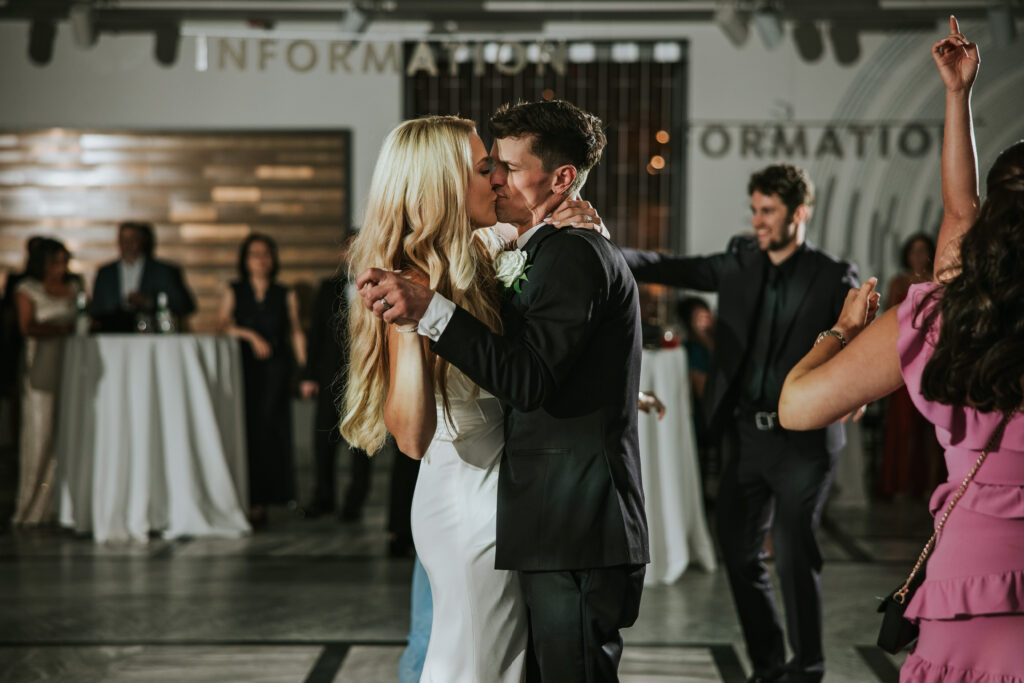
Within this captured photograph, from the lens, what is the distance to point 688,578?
498 centimetres

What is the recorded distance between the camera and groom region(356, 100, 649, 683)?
189cm

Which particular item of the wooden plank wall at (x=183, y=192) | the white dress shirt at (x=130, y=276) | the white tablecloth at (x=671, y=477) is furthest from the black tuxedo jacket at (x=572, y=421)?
the wooden plank wall at (x=183, y=192)

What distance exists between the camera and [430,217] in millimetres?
1937

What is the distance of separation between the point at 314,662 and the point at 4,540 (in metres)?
2.85

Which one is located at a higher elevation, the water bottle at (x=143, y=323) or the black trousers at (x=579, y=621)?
the water bottle at (x=143, y=323)

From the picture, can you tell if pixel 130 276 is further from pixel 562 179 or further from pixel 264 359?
pixel 562 179

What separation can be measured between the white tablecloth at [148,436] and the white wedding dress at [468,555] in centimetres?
390

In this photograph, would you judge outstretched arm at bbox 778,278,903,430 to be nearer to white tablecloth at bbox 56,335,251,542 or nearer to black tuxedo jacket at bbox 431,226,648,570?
black tuxedo jacket at bbox 431,226,648,570

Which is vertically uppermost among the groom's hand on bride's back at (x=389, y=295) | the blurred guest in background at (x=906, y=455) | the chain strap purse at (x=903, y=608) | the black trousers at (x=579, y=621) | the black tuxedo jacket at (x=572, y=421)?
the groom's hand on bride's back at (x=389, y=295)

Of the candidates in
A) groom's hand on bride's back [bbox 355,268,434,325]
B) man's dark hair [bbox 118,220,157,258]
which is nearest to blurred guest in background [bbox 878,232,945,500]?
man's dark hair [bbox 118,220,157,258]

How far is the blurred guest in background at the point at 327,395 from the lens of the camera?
20.1 feet

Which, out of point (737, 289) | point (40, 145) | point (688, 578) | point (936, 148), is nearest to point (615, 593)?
point (737, 289)

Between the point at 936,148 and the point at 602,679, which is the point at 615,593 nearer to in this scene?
the point at 602,679

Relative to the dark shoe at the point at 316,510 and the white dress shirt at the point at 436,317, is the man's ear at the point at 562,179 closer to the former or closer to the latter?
the white dress shirt at the point at 436,317
